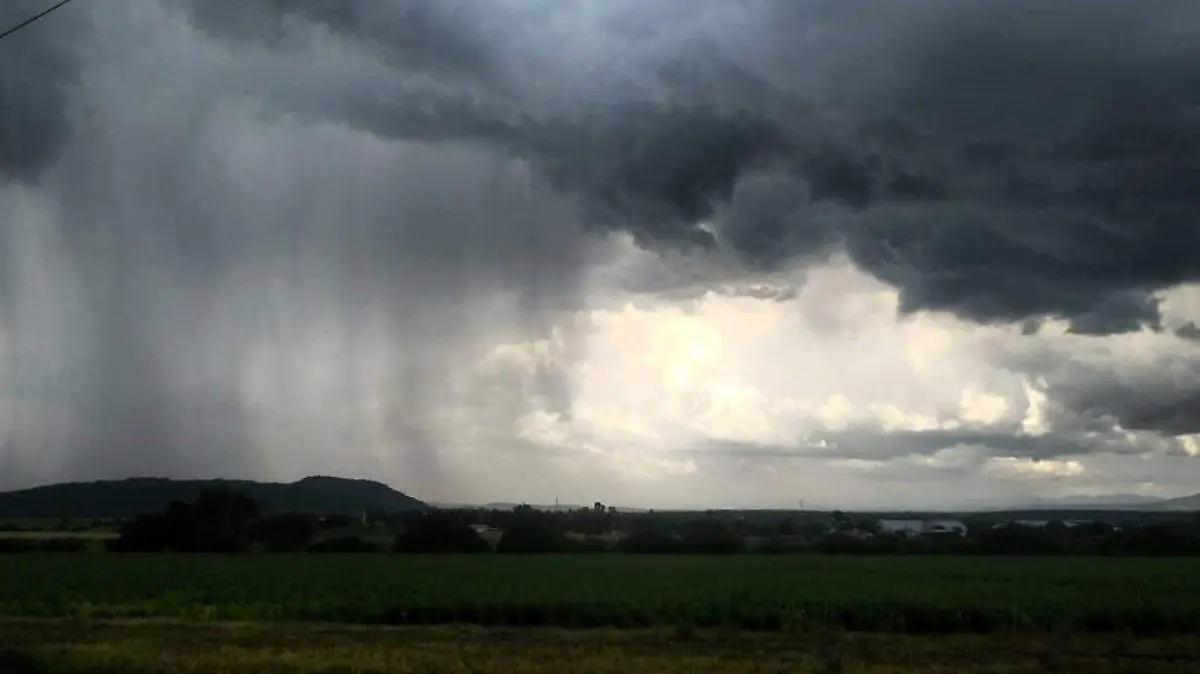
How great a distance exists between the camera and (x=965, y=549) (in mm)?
109750

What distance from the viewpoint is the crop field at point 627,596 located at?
3709 centimetres

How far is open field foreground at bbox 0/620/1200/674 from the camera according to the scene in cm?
2342

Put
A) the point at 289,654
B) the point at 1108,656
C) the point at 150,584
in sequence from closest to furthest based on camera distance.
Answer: the point at 289,654
the point at 1108,656
the point at 150,584

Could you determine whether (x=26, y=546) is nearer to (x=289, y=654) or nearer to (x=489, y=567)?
(x=489, y=567)

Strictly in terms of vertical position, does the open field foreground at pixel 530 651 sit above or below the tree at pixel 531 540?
below

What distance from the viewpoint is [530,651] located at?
89.3 feet

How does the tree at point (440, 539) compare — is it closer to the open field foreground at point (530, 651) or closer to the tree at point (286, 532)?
the tree at point (286, 532)

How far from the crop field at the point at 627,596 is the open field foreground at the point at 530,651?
10.5ft

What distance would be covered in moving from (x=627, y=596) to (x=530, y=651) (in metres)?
17.1

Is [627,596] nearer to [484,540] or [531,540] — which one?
[531,540]

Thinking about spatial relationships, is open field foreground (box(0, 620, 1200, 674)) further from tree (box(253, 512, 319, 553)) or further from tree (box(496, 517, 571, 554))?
tree (box(253, 512, 319, 553))

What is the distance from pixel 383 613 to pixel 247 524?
264ft

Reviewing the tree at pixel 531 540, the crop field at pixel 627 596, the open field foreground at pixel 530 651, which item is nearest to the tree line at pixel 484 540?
the tree at pixel 531 540

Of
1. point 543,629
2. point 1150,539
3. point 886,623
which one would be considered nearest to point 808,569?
point 886,623
